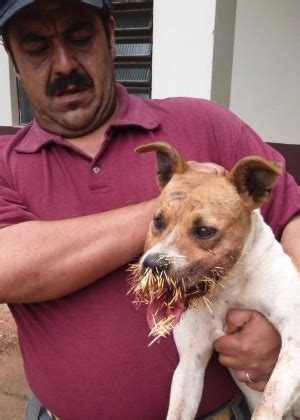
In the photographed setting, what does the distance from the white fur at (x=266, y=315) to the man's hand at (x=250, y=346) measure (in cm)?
4

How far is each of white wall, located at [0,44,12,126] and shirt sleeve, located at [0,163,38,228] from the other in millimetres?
4449

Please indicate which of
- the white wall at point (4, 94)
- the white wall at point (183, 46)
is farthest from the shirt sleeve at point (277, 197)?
the white wall at point (4, 94)

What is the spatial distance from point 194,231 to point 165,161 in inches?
16.2

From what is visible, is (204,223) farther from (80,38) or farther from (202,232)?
(80,38)

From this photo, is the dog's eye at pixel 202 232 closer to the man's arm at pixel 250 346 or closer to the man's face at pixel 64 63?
the man's arm at pixel 250 346

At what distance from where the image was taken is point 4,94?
6.53 meters

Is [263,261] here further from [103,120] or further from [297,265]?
[103,120]

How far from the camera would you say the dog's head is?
5.59ft

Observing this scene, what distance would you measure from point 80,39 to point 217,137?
77cm

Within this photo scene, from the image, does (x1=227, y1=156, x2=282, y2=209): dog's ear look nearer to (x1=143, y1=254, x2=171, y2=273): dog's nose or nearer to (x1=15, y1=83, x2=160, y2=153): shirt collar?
(x1=143, y1=254, x2=171, y2=273): dog's nose

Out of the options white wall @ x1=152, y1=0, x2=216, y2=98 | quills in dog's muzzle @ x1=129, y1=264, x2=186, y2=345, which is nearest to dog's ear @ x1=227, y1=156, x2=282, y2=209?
quills in dog's muzzle @ x1=129, y1=264, x2=186, y2=345

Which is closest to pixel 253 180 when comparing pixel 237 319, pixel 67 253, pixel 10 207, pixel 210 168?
pixel 210 168

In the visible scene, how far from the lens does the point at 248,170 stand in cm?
192

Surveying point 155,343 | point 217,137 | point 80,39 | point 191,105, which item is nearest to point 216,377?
point 155,343
